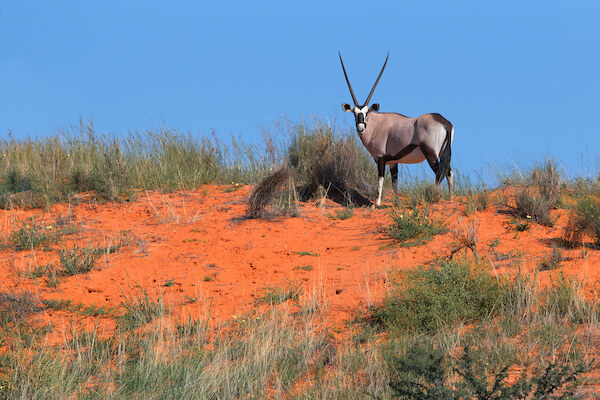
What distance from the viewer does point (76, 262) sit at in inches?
368

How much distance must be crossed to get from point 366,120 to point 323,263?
4634 millimetres

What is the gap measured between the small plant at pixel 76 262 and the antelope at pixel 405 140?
541cm

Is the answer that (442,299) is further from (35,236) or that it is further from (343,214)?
(35,236)

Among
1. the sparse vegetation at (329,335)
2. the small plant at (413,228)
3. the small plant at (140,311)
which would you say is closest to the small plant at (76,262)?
the sparse vegetation at (329,335)

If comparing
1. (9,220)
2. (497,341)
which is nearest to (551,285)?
(497,341)

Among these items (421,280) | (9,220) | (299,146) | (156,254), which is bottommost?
(421,280)

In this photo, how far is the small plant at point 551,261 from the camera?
8523mm

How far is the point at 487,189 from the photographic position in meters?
12.6

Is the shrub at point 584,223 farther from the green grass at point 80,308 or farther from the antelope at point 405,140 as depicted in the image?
the green grass at point 80,308

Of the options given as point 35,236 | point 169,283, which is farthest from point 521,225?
point 35,236

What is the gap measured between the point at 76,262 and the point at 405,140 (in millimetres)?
6593

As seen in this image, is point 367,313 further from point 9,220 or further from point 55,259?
point 9,220

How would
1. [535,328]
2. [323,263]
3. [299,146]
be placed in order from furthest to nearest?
1. [299,146]
2. [323,263]
3. [535,328]

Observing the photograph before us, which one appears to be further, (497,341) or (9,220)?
(9,220)
